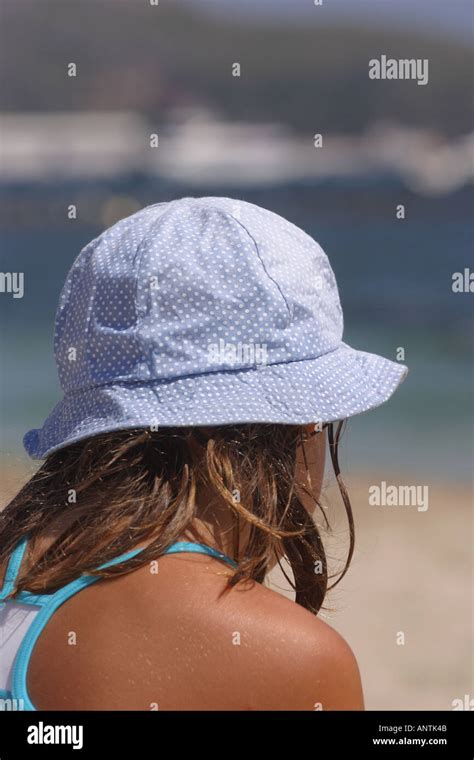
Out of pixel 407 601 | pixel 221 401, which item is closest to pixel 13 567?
pixel 221 401

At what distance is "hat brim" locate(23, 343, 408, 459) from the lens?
1405 millimetres

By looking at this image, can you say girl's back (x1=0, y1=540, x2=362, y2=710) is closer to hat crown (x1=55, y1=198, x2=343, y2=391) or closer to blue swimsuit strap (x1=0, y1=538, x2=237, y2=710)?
blue swimsuit strap (x1=0, y1=538, x2=237, y2=710)

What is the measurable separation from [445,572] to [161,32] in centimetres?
1823

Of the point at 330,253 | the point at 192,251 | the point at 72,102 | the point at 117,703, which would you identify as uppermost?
the point at 72,102

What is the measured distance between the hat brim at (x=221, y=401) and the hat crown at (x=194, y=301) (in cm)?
2

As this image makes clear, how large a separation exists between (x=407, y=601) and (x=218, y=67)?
18.9 metres

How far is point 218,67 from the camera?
2184cm

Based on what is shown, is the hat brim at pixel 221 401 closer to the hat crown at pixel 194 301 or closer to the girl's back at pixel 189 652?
the hat crown at pixel 194 301

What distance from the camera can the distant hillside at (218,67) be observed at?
64.3ft

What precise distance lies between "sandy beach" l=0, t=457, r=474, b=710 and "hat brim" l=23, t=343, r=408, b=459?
180 cm

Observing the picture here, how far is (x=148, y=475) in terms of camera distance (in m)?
1.44

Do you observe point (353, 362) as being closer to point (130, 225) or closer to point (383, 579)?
point (130, 225)

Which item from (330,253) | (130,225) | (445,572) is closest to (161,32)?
(330,253)

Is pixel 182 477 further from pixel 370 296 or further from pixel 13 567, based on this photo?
pixel 370 296
